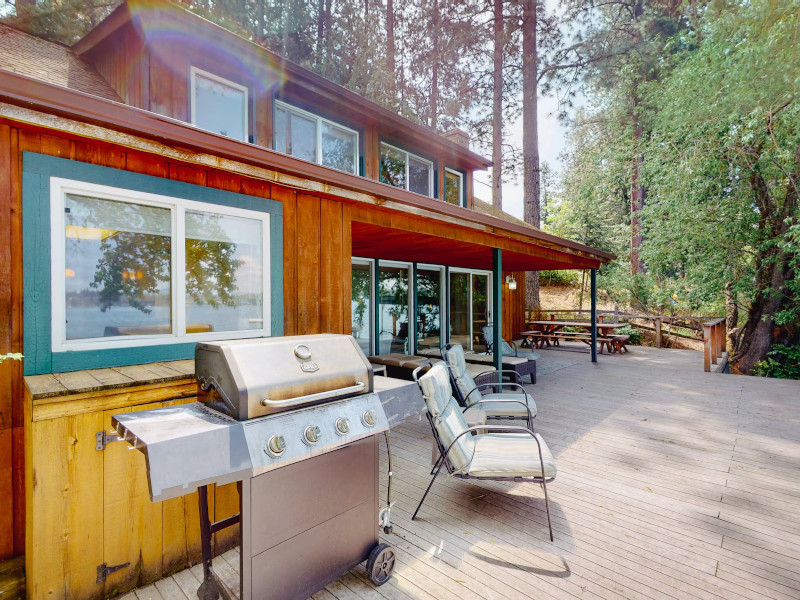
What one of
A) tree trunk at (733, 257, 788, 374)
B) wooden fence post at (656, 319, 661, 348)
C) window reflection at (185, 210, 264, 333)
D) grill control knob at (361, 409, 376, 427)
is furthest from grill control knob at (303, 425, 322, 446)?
wooden fence post at (656, 319, 661, 348)

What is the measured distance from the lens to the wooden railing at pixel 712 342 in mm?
7699

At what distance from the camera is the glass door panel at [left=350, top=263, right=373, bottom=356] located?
7.41 m

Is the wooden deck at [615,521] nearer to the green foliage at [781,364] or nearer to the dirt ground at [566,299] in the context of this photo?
the green foliage at [781,364]

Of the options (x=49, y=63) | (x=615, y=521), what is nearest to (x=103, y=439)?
(x=615, y=521)

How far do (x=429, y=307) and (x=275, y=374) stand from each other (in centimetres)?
728

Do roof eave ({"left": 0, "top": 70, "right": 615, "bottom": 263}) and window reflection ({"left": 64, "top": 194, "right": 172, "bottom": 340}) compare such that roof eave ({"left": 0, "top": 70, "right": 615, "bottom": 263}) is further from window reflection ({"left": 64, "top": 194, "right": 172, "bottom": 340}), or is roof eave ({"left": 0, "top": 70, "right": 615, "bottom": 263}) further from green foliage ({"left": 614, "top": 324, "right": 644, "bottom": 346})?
green foliage ({"left": 614, "top": 324, "right": 644, "bottom": 346})

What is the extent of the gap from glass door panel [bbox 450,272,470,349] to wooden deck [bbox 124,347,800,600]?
4.77 metres

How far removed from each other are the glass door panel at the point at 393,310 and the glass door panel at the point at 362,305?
0.25 m

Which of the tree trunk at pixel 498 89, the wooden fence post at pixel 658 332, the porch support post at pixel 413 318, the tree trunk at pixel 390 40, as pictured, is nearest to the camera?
the porch support post at pixel 413 318

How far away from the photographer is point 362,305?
24.6ft

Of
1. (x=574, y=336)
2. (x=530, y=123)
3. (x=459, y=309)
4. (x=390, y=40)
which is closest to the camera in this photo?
(x=459, y=309)

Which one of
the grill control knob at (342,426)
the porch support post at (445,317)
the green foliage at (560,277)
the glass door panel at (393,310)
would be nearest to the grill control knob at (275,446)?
the grill control knob at (342,426)

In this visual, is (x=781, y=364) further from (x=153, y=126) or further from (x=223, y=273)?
(x=153, y=126)

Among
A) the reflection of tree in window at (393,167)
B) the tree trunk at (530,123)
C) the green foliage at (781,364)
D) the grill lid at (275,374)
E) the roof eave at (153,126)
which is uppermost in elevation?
the tree trunk at (530,123)
